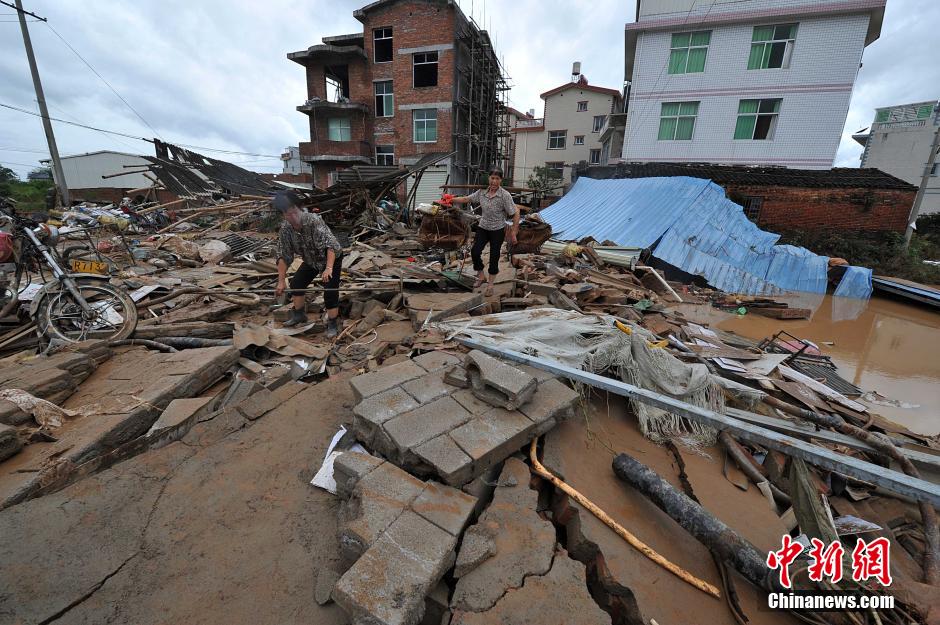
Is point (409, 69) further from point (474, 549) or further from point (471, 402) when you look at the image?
point (474, 549)

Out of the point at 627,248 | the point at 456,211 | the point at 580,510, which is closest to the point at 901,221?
the point at 627,248

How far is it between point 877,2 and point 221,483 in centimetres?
2245

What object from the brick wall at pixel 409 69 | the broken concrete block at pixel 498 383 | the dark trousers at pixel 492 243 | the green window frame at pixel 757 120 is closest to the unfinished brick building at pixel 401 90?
the brick wall at pixel 409 69

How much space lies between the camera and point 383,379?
110 inches

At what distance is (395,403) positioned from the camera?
2496mm

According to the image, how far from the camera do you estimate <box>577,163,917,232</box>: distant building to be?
1190 centimetres

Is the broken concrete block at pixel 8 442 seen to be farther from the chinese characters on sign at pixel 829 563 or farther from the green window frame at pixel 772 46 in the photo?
the green window frame at pixel 772 46

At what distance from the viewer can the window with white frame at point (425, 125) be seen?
20511 mm

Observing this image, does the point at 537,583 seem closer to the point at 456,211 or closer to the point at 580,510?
the point at 580,510

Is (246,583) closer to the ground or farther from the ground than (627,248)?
closer to the ground

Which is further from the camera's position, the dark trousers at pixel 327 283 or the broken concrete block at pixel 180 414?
the dark trousers at pixel 327 283

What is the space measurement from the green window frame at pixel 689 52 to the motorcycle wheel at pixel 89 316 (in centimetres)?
1956

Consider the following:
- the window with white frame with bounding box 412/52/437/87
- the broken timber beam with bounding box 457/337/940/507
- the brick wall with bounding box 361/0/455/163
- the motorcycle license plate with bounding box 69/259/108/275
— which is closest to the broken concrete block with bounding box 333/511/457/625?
the broken timber beam with bounding box 457/337/940/507

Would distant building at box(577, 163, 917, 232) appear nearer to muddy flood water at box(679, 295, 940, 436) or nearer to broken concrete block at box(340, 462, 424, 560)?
muddy flood water at box(679, 295, 940, 436)
